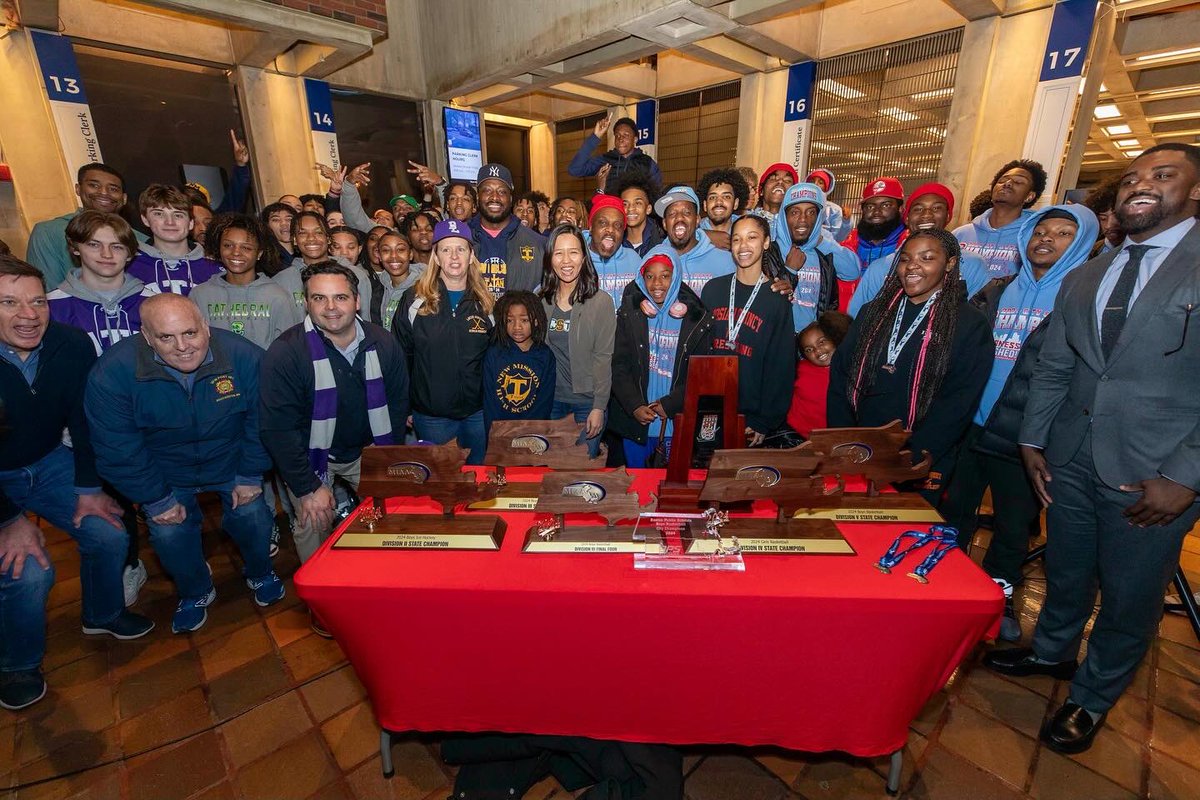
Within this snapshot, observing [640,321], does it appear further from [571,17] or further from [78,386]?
[571,17]

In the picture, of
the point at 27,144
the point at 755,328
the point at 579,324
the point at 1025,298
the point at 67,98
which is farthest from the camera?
the point at 67,98

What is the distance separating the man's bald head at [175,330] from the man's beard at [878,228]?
Answer: 16.7 feet

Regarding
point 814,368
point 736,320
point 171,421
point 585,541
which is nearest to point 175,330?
point 171,421

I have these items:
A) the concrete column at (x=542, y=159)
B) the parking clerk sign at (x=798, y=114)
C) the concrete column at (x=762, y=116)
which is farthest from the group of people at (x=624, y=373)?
the concrete column at (x=542, y=159)

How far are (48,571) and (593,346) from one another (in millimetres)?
3076

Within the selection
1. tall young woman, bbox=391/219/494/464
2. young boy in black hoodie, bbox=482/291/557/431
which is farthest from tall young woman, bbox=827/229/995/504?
tall young woman, bbox=391/219/494/464

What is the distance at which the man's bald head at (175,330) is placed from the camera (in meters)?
2.44

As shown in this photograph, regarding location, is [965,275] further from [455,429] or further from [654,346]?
[455,429]

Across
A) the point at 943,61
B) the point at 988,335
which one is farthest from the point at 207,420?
the point at 943,61

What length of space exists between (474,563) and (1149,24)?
11174 millimetres

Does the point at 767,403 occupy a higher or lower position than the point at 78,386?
lower

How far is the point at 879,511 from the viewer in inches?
77.9

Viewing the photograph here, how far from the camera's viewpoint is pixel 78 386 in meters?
2.62

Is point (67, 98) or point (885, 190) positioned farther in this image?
point (67, 98)
